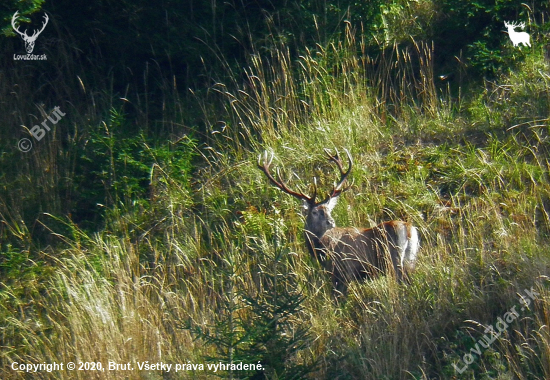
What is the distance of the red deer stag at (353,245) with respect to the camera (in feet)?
19.6

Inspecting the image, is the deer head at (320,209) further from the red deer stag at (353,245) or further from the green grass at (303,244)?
the green grass at (303,244)

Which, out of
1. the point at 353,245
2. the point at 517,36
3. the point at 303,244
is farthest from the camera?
the point at 517,36

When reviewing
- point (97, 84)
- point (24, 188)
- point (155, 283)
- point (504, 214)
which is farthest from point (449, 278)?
point (97, 84)

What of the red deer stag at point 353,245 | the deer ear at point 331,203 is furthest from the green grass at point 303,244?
the deer ear at point 331,203

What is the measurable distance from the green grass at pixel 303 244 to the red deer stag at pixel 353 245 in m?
0.15

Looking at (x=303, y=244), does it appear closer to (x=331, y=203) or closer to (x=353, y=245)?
(x=331, y=203)

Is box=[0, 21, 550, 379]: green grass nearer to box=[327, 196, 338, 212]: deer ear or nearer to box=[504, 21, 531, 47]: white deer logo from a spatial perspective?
box=[504, 21, 531, 47]: white deer logo

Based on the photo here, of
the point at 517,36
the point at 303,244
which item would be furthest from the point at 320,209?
the point at 517,36

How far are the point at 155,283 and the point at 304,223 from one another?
5.35 ft

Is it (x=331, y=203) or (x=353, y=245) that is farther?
(x=331, y=203)

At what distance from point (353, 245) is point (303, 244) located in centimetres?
66

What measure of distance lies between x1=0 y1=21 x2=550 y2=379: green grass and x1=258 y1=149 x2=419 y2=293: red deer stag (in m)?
0.15

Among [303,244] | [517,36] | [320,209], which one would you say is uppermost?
[517,36]

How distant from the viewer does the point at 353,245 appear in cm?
634
